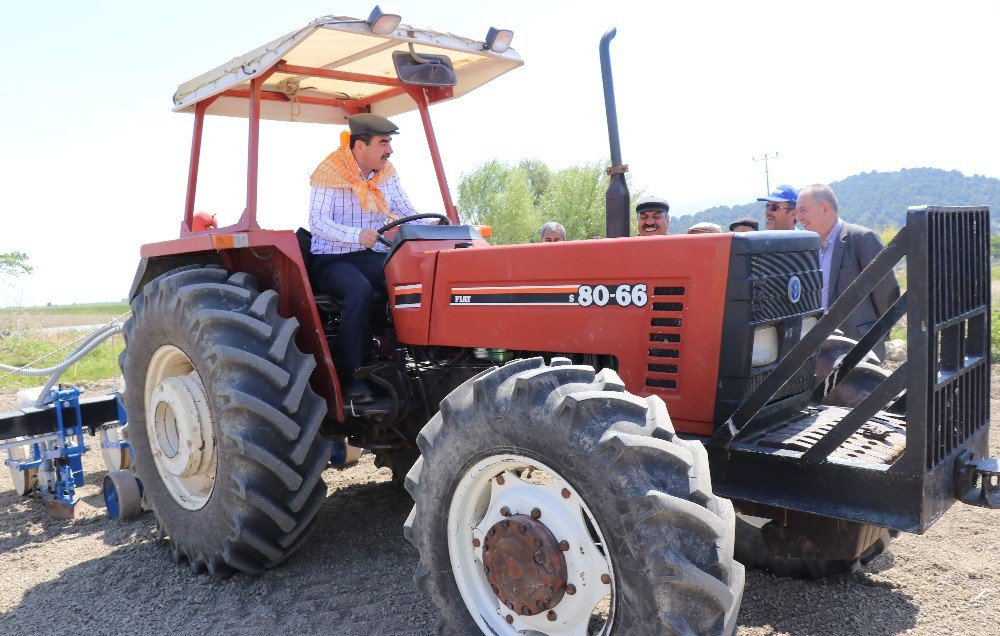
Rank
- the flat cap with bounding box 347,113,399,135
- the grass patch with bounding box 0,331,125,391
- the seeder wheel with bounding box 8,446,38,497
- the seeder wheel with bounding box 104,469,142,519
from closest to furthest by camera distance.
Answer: the flat cap with bounding box 347,113,399,135, the seeder wheel with bounding box 104,469,142,519, the seeder wheel with bounding box 8,446,38,497, the grass patch with bounding box 0,331,125,391

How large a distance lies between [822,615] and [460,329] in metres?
1.95

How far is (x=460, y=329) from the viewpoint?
12.3 feet

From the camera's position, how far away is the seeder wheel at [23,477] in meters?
5.64

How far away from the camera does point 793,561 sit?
12.2ft

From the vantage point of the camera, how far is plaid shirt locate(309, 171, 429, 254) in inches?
165

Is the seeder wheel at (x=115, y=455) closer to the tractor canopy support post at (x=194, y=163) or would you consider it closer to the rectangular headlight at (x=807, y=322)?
the tractor canopy support post at (x=194, y=163)

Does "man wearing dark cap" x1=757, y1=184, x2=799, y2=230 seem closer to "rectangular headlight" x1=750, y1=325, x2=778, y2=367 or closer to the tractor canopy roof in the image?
the tractor canopy roof

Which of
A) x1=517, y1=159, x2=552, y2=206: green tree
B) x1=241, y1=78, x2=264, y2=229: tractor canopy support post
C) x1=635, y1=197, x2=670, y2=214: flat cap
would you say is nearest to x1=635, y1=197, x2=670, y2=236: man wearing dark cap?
x1=635, y1=197, x2=670, y2=214: flat cap

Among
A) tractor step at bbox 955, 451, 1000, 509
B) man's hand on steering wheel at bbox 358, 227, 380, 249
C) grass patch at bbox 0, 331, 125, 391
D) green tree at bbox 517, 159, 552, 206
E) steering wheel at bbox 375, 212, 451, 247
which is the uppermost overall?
green tree at bbox 517, 159, 552, 206

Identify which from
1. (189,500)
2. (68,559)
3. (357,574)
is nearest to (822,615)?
(357,574)

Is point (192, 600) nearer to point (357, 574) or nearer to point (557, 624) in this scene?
point (357, 574)

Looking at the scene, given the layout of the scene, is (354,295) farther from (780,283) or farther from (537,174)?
(537,174)

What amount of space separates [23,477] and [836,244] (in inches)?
225

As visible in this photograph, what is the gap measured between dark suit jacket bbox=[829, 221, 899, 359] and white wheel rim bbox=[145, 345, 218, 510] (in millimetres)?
3839
